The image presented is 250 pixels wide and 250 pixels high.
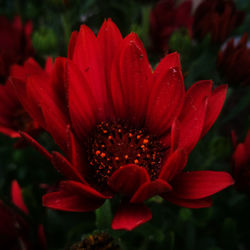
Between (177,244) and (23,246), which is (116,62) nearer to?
(23,246)

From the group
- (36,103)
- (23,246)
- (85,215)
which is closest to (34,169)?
(85,215)

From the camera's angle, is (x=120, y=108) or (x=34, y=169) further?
(x=34, y=169)

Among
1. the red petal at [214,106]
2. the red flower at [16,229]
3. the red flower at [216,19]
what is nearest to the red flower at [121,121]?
the red petal at [214,106]

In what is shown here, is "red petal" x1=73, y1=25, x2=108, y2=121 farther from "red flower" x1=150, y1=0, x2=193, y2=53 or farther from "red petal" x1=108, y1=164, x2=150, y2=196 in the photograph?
"red flower" x1=150, y1=0, x2=193, y2=53

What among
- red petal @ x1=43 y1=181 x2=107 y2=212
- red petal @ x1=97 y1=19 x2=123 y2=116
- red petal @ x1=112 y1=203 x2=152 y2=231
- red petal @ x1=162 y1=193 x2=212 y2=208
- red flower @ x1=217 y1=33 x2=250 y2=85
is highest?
red petal @ x1=97 y1=19 x2=123 y2=116

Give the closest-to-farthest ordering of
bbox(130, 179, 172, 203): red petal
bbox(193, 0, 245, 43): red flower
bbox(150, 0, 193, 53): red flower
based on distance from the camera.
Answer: bbox(130, 179, 172, 203): red petal, bbox(193, 0, 245, 43): red flower, bbox(150, 0, 193, 53): red flower

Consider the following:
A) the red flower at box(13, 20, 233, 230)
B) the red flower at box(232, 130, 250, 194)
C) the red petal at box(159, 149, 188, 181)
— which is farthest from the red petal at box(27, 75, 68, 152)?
the red flower at box(232, 130, 250, 194)
